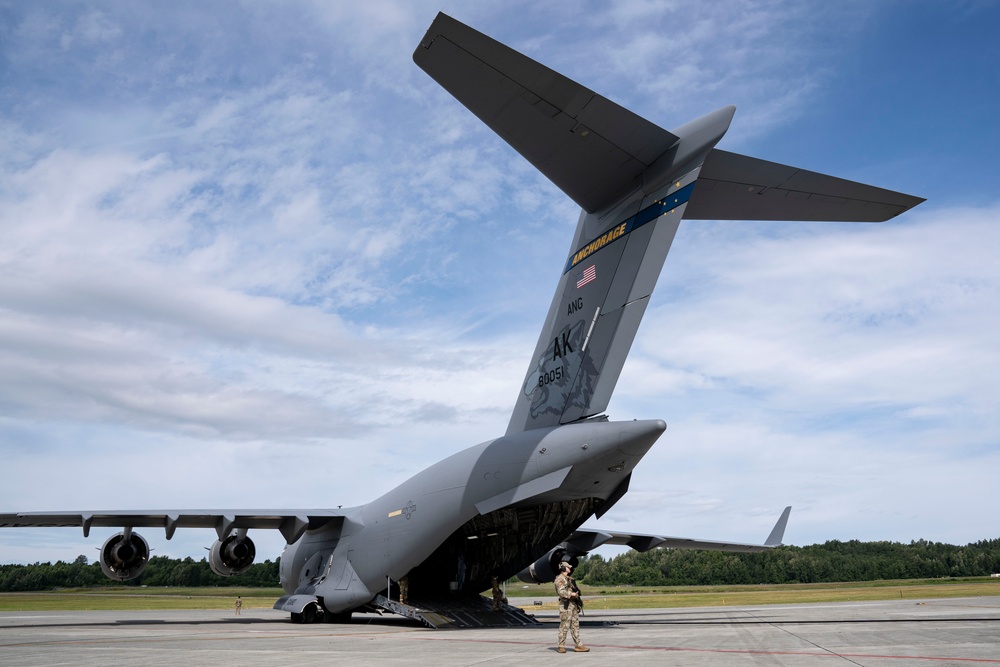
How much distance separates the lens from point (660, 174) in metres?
10.6

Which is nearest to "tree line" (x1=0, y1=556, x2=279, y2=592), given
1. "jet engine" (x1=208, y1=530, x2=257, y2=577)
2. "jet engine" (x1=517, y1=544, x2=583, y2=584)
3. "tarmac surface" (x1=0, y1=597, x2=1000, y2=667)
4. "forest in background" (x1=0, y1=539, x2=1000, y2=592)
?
"forest in background" (x1=0, y1=539, x2=1000, y2=592)

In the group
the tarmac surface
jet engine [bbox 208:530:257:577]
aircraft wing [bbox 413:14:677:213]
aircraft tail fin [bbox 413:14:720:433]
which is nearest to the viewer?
the tarmac surface

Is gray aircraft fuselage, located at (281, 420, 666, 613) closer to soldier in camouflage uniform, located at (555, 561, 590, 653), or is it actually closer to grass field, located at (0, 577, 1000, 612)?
soldier in camouflage uniform, located at (555, 561, 590, 653)

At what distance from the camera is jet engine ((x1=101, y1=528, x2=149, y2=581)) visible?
16.8 meters

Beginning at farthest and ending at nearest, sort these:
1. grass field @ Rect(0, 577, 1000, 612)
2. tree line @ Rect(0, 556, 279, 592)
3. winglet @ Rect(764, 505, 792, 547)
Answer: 1. tree line @ Rect(0, 556, 279, 592)
2. grass field @ Rect(0, 577, 1000, 612)
3. winglet @ Rect(764, 505, 792, 547)

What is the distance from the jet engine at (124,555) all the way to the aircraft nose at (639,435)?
39.8 feet

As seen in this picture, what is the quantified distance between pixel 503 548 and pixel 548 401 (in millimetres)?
3426

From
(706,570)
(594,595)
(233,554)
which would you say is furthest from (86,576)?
(706,570)

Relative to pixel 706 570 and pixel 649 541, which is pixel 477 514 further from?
pixel 706 570

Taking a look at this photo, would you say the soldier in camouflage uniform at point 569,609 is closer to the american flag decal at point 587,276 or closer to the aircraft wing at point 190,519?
the american flag decal at point 587,276

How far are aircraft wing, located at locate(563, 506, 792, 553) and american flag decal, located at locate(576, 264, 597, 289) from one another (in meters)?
6.23

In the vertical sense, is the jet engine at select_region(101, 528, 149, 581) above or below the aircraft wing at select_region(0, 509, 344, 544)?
below

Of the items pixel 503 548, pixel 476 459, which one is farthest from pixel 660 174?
pixel 503 548

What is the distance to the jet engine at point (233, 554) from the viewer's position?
18219mm
